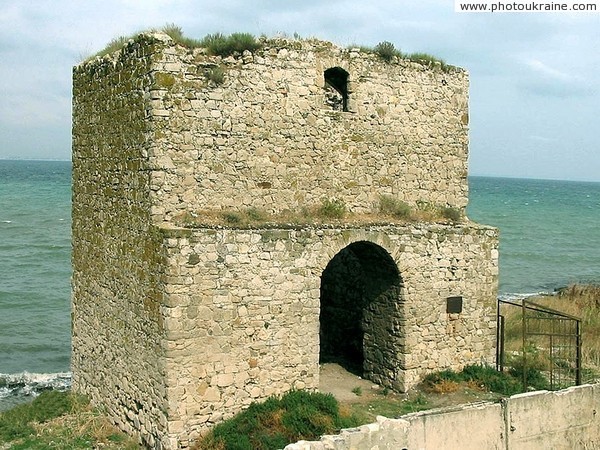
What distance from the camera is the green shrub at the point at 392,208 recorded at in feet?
38.4

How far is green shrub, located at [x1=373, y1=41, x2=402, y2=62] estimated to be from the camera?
457 inches

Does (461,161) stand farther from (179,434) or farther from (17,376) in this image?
(17,376)

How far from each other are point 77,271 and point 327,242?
5.11 meters

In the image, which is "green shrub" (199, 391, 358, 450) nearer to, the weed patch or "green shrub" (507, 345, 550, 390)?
the weed patch

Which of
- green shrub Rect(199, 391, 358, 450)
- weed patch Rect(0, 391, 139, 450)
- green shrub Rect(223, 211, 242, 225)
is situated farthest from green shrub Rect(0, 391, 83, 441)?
green shrub Rect(223, 211, 242, 225)

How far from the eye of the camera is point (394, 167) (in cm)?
1190

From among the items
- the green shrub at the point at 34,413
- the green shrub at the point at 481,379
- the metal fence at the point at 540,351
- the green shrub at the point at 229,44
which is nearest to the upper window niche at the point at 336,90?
the green shrub at the point at 229,44

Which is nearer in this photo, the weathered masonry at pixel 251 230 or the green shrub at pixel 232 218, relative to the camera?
the weathered masonry at pixel 251 230

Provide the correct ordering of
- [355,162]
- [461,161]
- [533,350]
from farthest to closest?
[533,350], [461,161], [355,162]

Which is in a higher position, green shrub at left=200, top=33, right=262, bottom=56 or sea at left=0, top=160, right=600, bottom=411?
green shrub at left=200, top=33, right=262, bottom=56

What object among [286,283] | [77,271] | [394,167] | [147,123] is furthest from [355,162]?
[77,271]

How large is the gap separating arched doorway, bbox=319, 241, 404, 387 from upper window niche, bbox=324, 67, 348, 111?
7.74 ft

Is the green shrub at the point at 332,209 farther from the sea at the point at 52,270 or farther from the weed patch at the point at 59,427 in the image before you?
the sea at the point at 52,270

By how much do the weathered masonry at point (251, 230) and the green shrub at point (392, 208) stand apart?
14 centimetres
